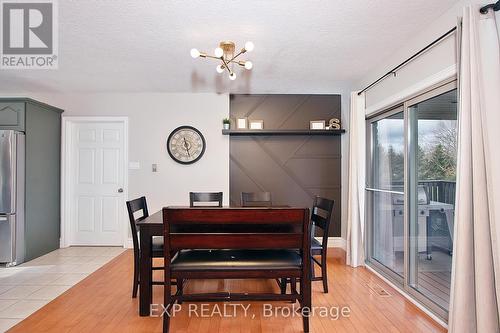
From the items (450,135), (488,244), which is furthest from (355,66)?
(488,244)

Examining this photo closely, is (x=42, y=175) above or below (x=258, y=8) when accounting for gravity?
below

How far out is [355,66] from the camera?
3.41 meters

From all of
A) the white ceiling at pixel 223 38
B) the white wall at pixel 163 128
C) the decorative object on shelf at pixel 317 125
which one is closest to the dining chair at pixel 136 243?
the white ceiling at pixel 223 38

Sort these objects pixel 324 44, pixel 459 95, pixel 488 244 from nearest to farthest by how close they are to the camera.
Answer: pixel 488 244 < pixel 459 95 < pixel 324 44

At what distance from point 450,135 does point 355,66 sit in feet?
4.74

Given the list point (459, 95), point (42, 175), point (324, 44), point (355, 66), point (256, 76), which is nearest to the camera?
point (459, 95)

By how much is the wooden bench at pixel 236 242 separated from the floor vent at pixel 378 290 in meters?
1.16

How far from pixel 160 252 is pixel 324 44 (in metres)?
2.45

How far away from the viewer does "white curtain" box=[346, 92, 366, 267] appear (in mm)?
3621

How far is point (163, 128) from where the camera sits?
4.54m

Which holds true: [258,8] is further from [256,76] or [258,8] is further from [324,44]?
[256,76]

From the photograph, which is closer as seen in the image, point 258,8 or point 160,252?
point 258,8

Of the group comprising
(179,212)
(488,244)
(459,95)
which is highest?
(459,95)

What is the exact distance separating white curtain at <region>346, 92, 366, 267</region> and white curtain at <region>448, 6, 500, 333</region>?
1.82m
